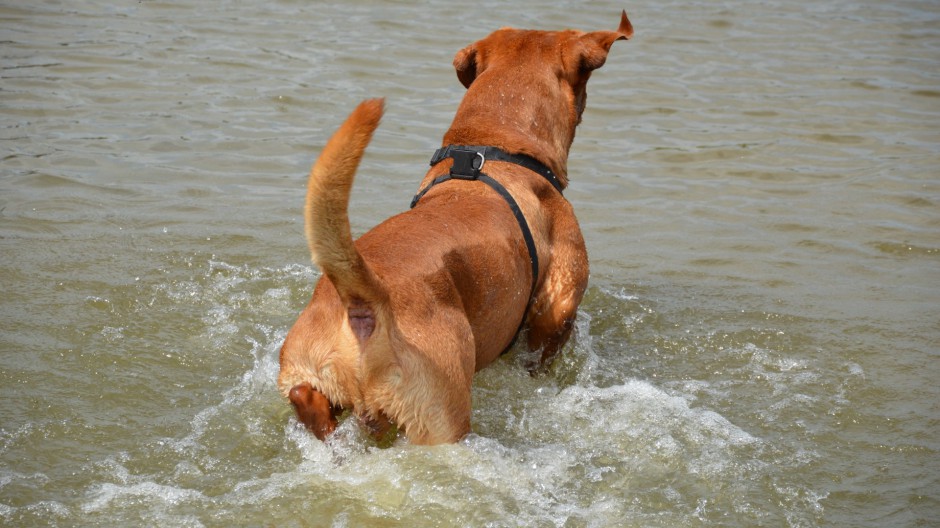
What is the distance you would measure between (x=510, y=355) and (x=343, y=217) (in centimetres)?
185

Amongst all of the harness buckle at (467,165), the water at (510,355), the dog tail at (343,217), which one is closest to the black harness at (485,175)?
the harness buckle at (467,165)

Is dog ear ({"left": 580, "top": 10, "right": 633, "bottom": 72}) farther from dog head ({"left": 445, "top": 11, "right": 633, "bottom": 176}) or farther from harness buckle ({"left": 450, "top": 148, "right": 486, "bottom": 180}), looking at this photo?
harness buckle ({"left": 450, "top": 148, "right": 486, "bottom": 180})

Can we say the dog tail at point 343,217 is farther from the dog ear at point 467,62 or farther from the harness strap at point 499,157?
the dog ear at point 467,62

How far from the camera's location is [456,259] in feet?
12.0

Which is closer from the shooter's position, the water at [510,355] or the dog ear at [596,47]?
the water at [510,355]

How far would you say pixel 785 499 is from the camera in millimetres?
4027

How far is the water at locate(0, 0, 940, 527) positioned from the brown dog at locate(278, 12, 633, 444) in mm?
214

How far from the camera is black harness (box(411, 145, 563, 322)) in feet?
13.8

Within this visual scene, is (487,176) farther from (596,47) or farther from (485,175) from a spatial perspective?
(596,47)

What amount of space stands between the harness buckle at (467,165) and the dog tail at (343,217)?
4.04 ft

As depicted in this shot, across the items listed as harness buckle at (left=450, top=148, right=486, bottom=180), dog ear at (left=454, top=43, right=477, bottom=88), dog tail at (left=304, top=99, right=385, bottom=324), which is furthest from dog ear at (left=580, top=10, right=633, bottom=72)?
dog tail at (left=304, top=99, right=385, bottom=324)

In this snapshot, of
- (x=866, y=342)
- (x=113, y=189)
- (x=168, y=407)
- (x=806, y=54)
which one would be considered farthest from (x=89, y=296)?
(x=806, y=54)

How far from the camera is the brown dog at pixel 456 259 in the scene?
320 cm

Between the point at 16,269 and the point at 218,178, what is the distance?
207 centimetres
